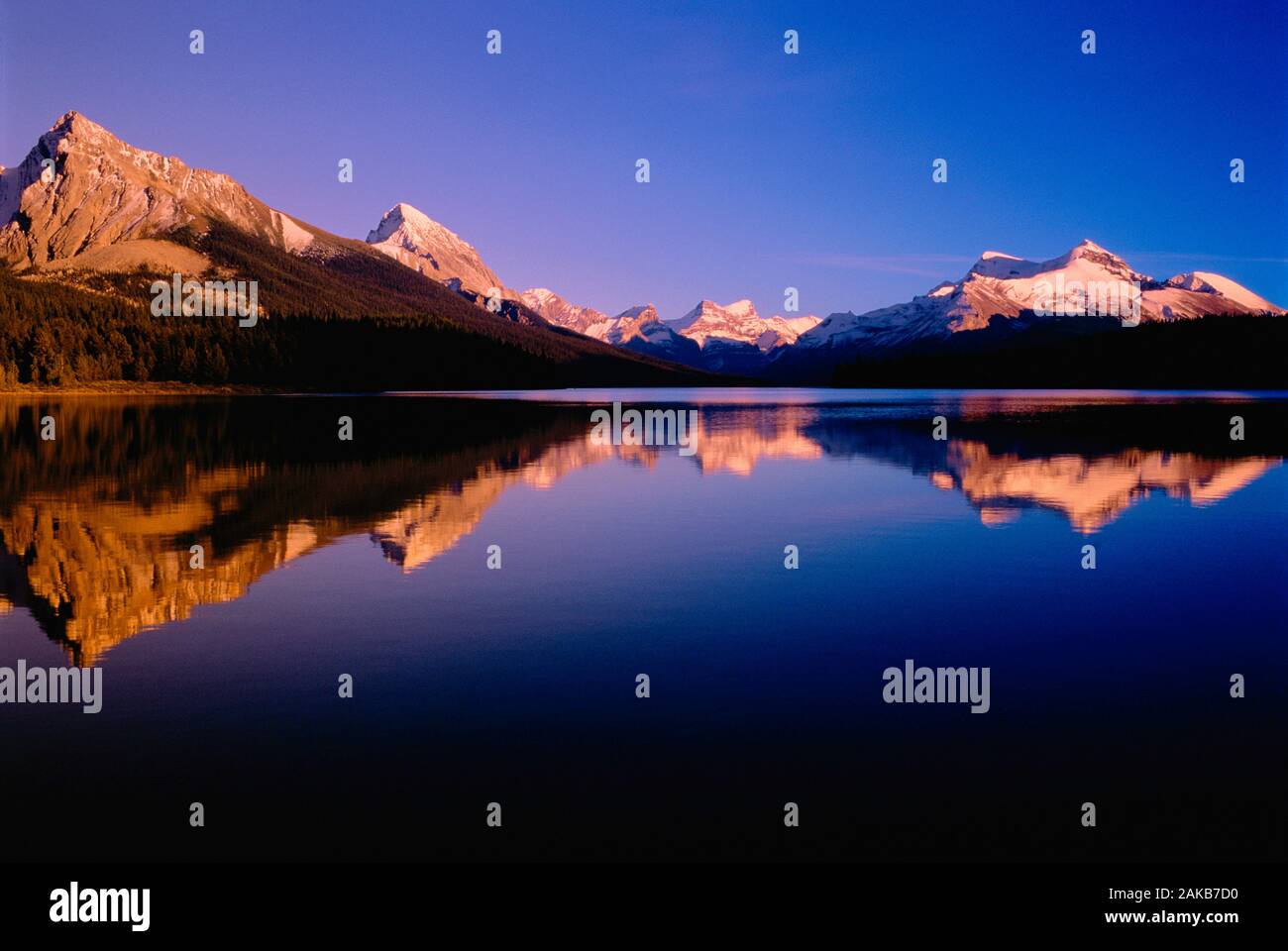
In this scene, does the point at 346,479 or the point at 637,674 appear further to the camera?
the point at 346,479

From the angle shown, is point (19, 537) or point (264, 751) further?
point (19, 537)

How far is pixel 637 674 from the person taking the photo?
18406 mm

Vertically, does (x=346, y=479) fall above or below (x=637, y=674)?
above

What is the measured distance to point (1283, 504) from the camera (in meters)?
43.3

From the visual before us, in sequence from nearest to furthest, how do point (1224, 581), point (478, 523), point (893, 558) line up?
1. point (1224, 581)
2. point (893, 558)
3. point (478, 523)

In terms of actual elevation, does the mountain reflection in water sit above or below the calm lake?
above

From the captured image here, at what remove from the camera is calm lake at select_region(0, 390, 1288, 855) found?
12.8 meters

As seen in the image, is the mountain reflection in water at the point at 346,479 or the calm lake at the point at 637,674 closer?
the calm lake at the point at 637,674

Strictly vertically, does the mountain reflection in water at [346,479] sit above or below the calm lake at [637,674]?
above

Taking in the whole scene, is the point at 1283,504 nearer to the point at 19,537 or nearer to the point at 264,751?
the point at 264,751

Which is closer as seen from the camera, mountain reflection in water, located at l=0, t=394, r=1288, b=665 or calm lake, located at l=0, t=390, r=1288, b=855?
calm lake, located at l=0, t=390, r=1288, b=855

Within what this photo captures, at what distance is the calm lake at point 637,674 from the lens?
1279 cm
